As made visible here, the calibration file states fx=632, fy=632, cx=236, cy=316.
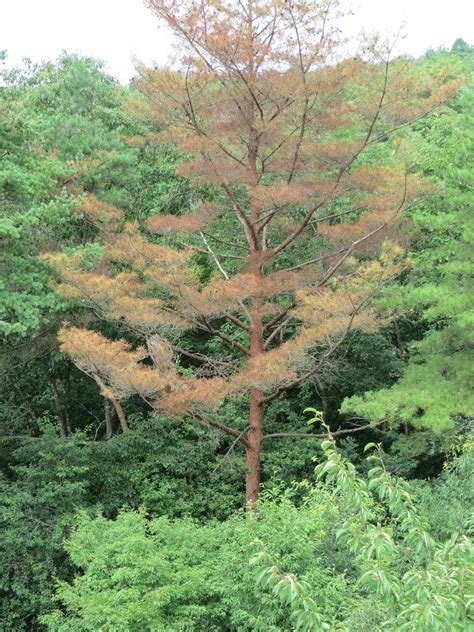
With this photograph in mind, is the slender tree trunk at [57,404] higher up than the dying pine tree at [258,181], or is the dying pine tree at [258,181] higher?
the dying pine tree at [258,181]

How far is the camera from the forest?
7043 mm

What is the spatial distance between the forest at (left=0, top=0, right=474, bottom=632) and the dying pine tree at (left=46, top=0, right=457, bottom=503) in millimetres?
32

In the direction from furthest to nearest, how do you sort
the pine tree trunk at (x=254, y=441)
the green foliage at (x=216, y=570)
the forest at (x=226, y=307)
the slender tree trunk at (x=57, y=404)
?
the slender tree trunk at (x=57, y=404) < the pine tree trunk at (x=254, y=441) < the forest at (x=226, y=307) < the green foliage at (x=216, y=570)

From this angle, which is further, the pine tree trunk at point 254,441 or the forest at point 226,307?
the pine tree trunk at point 254,441

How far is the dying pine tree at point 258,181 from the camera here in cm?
829

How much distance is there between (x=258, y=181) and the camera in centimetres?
962

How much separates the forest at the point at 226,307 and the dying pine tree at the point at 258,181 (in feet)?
0.10

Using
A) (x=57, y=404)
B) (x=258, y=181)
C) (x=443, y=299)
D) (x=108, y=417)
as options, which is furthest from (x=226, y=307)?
(x=57, y=404)

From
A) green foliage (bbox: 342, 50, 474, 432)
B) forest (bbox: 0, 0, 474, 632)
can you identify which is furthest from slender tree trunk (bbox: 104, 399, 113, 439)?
green foliage (bbox: 342, 50, 474, 432)

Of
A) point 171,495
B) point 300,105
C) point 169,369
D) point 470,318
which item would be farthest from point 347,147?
point 171,495

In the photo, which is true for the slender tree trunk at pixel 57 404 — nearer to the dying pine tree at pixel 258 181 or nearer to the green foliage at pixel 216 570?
the dying pine tree at pixel 258 181

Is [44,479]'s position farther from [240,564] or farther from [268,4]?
[268,4]

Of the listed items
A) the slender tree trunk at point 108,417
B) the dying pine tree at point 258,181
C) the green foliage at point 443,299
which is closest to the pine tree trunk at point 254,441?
the dying pine tree at point 258,181

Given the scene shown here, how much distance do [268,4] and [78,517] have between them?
7.40 meters
